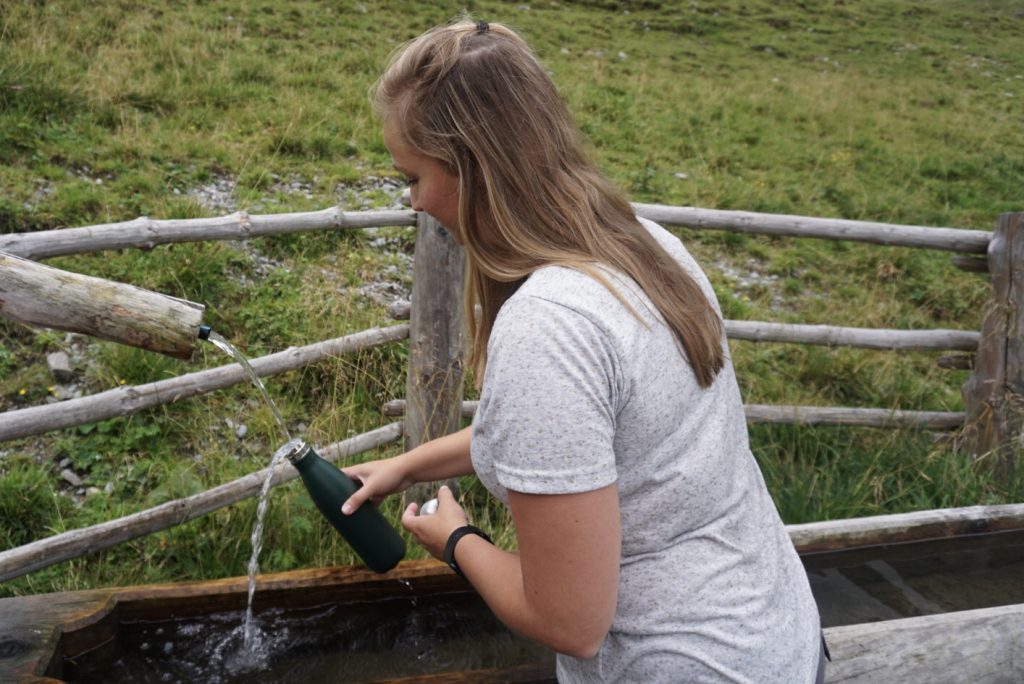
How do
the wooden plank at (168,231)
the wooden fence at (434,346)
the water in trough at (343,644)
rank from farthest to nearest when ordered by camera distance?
the wooden fence at (434,346)
the wooden plank at (168,231)
the water in trough at (343,644)

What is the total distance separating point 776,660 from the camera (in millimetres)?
1286

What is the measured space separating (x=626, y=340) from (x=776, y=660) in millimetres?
565

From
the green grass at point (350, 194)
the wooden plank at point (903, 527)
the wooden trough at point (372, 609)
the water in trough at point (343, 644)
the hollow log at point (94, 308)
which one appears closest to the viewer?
the hollow log at point (94, 308)

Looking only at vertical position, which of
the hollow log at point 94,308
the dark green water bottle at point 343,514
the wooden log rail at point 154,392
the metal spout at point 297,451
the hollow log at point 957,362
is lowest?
the hollow log at point 957,362

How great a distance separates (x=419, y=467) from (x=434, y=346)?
3.69 ft

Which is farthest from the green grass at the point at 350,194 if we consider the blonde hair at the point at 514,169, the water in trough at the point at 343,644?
the blonde hair at the point at 514,169

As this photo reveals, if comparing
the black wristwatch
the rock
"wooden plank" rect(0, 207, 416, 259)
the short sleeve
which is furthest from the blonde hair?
the rock

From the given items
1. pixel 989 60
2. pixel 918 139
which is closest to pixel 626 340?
pixel 918 139

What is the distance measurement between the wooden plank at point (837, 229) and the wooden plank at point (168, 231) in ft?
4.58

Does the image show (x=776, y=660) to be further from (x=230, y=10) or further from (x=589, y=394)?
(x=230, y=10)

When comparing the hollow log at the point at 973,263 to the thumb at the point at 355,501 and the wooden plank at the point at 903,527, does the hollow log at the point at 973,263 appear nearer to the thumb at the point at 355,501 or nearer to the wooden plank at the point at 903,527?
the wooden plank at the point at 903,527

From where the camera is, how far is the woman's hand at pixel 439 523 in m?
1.48

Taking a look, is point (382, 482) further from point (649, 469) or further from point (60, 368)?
point (60, 368)

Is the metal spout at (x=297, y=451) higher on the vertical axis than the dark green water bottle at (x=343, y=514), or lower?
higher
